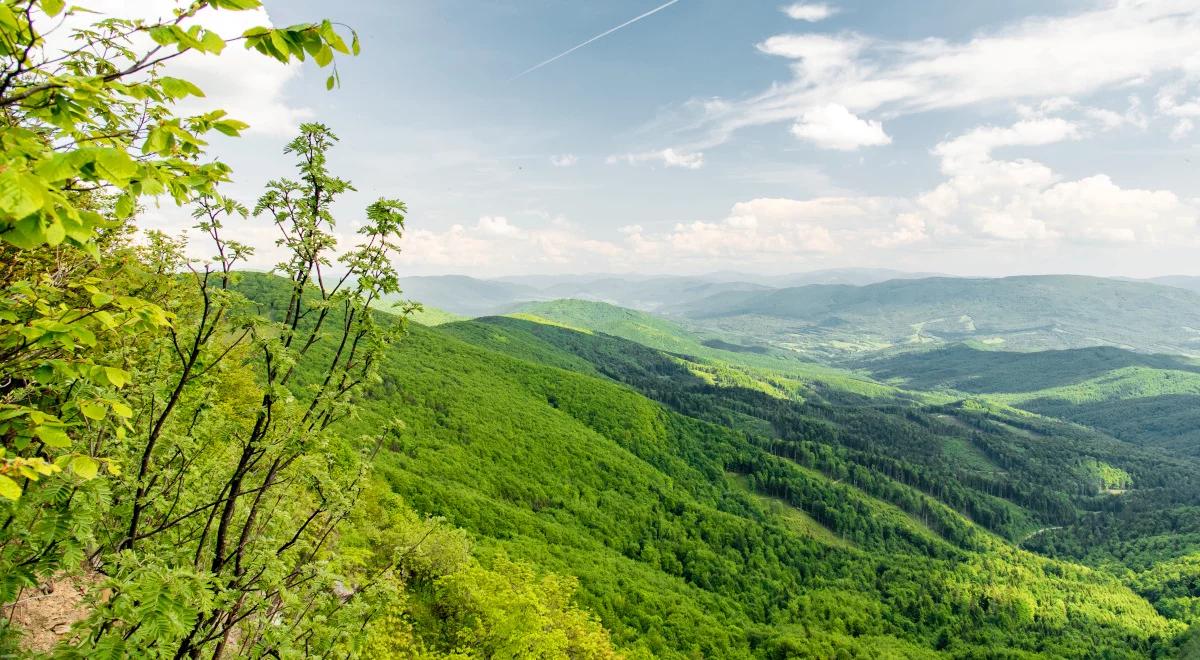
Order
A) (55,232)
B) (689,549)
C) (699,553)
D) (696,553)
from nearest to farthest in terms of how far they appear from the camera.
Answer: (55,232) < (699,553) < (696,553) < (689,549)

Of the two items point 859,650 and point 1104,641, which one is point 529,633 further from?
point 1104,641

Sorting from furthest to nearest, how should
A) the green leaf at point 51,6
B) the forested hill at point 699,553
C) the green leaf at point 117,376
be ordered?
1. the forested hill at point 699,553
2. the green leaf at point 51,6
3. the green leaf at point 117,376

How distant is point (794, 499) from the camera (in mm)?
195375

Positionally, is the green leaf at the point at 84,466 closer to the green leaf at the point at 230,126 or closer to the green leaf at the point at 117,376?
the green leaf at the point at 117,376

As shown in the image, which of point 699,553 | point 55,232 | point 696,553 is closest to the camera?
point 55,232

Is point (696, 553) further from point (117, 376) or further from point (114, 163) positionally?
point (114, 163)

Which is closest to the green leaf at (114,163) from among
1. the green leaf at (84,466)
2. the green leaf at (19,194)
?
the green leaf at (19,194)

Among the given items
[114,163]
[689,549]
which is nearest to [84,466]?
[114,163]

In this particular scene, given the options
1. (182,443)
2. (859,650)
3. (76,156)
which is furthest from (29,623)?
(859,650)

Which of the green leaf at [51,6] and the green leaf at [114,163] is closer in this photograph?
the green leaf at [114,163]

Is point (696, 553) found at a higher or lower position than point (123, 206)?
lower

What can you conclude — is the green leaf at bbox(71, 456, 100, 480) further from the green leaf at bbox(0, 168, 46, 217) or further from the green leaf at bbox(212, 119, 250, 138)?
the green leaf at bbox(212, 119, 250, 138)

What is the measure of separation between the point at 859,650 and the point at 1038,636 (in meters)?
75.1

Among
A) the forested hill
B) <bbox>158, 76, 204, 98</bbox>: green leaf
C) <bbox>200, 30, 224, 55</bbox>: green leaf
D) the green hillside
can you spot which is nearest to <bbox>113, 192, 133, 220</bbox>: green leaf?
<bbox>158, 76, 204, 98</bbox>: green leaf
